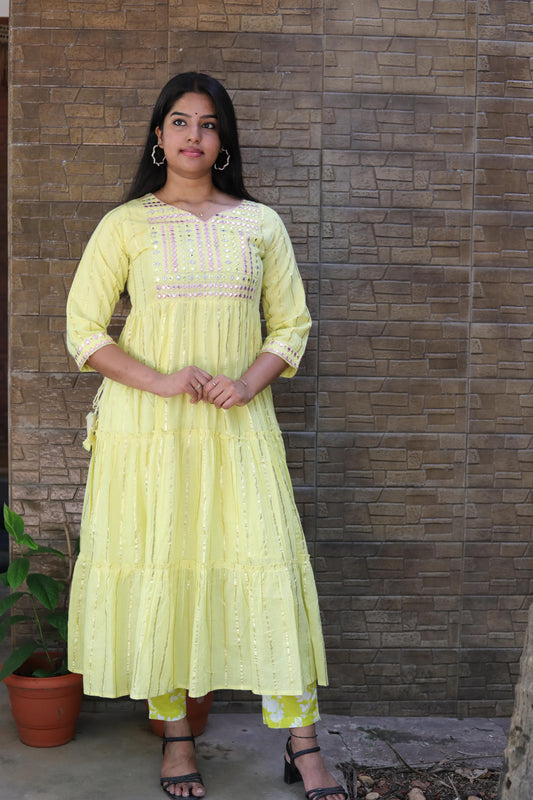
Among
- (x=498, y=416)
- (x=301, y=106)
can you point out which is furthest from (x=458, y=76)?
(x=498, y=416)

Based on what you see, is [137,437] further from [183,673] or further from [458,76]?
[458,76]

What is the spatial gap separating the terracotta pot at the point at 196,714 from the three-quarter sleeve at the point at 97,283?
1.05 meters

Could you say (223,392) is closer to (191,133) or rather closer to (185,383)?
(185,383)

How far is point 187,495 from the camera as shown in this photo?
2250 mm

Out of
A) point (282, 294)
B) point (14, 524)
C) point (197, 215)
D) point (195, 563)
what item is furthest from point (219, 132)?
point (14, 524)

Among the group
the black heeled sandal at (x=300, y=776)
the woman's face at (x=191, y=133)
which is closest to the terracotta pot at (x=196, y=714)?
the black heeled sandal at (x=300, y=776)

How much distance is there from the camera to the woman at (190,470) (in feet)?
7.20

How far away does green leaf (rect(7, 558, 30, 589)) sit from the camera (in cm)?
239

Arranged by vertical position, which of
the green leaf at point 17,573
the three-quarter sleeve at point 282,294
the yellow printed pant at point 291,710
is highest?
the three-quarter sleeve at point 282,294

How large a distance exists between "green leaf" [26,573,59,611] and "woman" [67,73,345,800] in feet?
0.65

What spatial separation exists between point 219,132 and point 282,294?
442mm

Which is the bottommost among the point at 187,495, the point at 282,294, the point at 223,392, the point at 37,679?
the point at 37,679

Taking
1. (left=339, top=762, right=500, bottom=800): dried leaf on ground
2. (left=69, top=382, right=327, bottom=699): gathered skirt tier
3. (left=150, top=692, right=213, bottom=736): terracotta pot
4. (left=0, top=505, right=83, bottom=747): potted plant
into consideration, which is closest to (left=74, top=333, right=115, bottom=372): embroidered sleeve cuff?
(left=69, top=382, right=327, bottom=699): gathered skirt tier

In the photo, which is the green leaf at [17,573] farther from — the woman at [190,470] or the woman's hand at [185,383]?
the woman's hand at [185,383]
